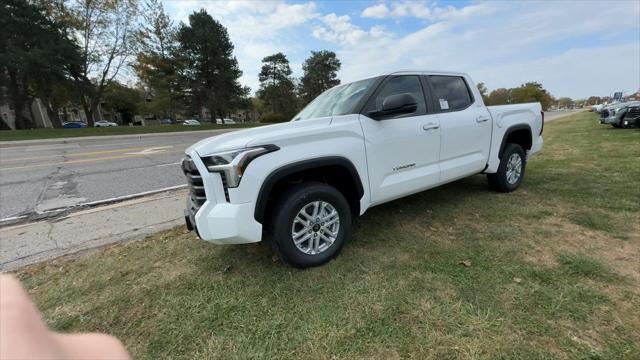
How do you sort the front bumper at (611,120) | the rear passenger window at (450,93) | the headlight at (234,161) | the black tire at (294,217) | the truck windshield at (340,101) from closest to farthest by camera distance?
the headlight at (234,161) < the black tire at (294,217) < the truck windshield at (340,101) < the rear passenger window at (450,93) < the front bumper at (611,120)

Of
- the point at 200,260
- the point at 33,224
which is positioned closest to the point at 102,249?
the point at 200,260

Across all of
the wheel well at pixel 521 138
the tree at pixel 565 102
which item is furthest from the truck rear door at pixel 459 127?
the tree at pixel 565 102

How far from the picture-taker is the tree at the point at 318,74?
6275 centimetres

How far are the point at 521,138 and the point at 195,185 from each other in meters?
4.95

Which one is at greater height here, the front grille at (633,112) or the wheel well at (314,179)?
the wheel well at (314,179)

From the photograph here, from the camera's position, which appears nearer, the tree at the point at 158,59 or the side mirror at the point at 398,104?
the side mirror at the point at 398,104

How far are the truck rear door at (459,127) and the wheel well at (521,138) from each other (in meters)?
0.76

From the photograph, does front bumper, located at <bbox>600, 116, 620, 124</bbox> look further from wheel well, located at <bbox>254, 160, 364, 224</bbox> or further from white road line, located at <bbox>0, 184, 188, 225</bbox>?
white road line, located at <bbox>0, 184, 188, 225</bbox>

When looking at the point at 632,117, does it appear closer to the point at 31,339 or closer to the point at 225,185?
the point at 225,185

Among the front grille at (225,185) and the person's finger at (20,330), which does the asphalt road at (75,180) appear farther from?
the person's finger at (20,330)

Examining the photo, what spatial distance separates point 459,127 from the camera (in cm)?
383

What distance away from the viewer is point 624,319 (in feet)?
6.73

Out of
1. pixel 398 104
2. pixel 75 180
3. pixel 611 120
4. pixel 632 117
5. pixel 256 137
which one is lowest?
pixel 611 120

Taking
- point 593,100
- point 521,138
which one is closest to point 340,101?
point 521,138
